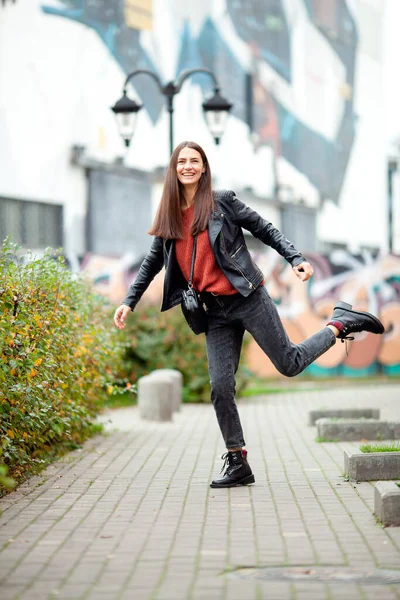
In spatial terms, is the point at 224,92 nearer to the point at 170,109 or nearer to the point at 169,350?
the point at 170,109

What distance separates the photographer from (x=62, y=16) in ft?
75.3

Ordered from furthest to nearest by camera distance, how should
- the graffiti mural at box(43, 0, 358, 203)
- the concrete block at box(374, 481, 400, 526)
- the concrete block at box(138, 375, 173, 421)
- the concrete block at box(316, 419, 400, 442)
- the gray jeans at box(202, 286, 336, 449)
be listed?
1. the graffiti mural at box(43, 0, 358, 203)
2. the concrete block at box(138, 375, 173, 421)
3. the concrete block at box(316, 419, 400, 442)
4. the gray jeans at box(202, 286, 336, 449)
5. the concrete block at box(374, 481, 400, 526)

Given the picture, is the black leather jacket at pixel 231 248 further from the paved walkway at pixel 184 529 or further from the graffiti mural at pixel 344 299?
the graffiti mural at pixel 344 299

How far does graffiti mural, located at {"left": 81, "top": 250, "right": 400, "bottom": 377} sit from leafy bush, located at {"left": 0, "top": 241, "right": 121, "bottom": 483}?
1028cm

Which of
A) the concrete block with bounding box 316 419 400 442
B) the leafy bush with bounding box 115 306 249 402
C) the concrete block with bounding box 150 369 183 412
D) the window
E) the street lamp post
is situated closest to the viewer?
the concrete block with bounding box 316 419 400 442

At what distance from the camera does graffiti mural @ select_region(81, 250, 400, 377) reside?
20328mm

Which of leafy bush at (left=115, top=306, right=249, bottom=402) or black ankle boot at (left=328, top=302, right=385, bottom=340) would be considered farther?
leafy bush at (left=115, top=306, right=249, bottom=402)

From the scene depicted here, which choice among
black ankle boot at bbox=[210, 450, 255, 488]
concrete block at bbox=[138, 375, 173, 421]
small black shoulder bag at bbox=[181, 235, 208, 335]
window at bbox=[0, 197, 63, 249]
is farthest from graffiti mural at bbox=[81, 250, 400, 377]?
small black shoulder bag at bbox=[181, 235, 208, 335]

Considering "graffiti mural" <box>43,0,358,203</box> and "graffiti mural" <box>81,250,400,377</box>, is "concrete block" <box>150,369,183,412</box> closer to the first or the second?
"graffiti mural" <box>81,250,400,377</box>

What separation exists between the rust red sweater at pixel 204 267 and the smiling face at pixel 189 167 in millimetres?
204

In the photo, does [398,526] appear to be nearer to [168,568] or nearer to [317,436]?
[168,568]

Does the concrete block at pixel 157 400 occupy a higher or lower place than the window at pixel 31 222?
lower

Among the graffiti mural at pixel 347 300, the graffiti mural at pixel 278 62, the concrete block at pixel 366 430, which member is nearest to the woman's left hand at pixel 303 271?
the concrete block at pixel 366 430

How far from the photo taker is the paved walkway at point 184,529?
15.1 ft
